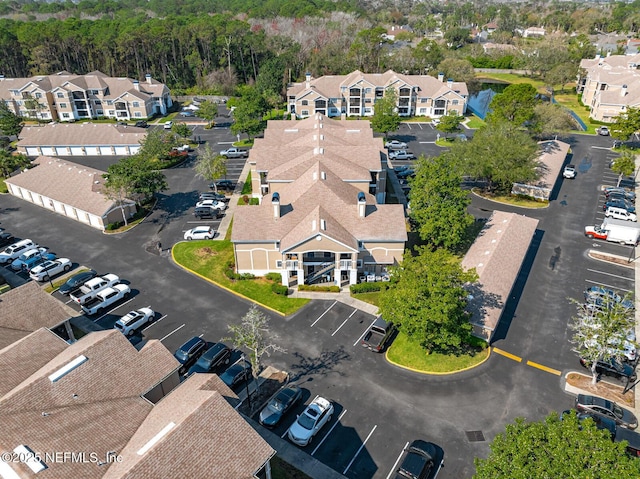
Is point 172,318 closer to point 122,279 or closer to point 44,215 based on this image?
point 122,279

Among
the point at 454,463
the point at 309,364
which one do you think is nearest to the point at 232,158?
the point at 309,364

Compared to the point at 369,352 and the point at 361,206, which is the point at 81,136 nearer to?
the point at 361,206

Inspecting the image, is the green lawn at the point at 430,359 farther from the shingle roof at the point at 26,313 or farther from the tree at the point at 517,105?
the tree at the point at 517,105

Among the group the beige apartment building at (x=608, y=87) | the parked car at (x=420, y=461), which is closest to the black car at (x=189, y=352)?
the parked car at (x=420, y=461)

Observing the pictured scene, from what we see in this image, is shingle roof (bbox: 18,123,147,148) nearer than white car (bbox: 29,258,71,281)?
No

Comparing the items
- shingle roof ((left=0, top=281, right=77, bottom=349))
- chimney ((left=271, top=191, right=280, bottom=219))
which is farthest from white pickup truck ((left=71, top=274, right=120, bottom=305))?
chimney ((left=271, top=191, right=280, bottom=219))

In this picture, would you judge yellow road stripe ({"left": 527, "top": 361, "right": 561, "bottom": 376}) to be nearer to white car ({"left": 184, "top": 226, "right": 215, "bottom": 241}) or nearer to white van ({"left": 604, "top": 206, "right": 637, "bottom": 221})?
white van ({"left": 604, "top": 206, "right": 637, "bottom": 221})
